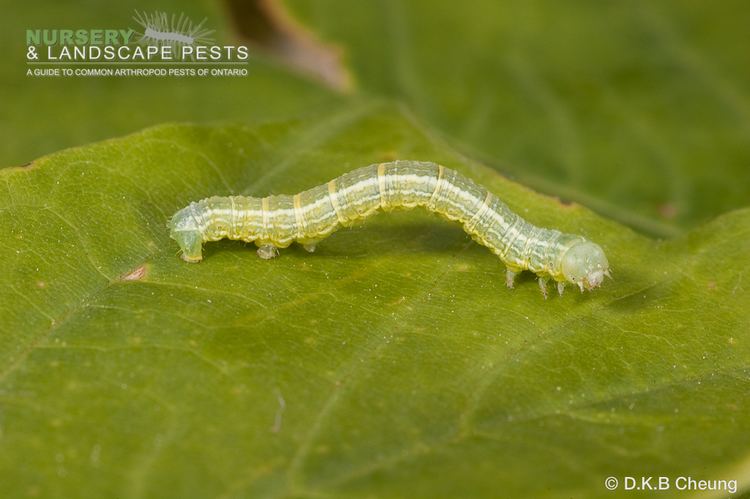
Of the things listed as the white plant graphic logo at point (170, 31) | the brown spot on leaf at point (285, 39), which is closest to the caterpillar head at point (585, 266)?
the brown spot on leaf at point (285, 39)

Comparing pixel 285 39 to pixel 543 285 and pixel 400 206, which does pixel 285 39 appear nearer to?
pixel 400 206

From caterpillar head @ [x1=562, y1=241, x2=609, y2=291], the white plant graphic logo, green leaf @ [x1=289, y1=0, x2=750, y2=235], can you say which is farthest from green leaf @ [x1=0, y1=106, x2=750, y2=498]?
the white plant graphic logo

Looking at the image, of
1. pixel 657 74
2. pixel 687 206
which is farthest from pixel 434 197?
pixel 657 74

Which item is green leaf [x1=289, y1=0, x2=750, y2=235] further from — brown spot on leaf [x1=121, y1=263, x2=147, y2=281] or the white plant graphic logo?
brown spot on leaf [x1=121, y1=263, x2=147, y2=281]

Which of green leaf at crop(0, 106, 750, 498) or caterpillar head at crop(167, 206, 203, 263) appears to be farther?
caterpillar head at crop(167, 206, 203, 263)

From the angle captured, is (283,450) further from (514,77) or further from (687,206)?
(514,77)

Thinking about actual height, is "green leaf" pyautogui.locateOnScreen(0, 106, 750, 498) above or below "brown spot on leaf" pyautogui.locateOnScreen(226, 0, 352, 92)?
below

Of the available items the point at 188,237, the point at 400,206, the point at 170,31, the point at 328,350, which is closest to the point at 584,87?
the point at 400,206
